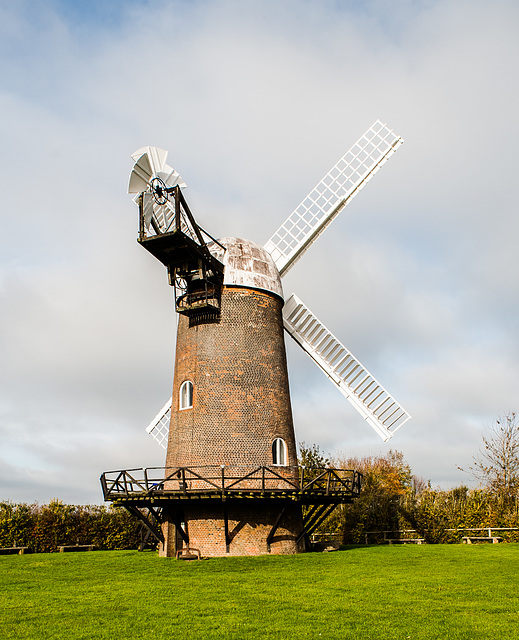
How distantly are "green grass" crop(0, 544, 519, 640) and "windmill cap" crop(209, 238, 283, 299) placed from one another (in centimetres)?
777

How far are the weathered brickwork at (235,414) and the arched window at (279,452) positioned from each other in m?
0.17

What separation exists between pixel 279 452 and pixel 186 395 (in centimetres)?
317

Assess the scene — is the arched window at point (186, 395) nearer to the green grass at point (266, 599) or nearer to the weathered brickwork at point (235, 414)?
the weathered brickwork at point (235, 414)

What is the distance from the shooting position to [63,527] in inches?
914

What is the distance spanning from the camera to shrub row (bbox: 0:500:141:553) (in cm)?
2244

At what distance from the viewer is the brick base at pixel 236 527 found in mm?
15531

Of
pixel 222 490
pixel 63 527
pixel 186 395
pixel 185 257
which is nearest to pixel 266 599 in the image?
pixel 222 490

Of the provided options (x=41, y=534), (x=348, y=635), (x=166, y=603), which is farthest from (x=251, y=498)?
(x=41, y=534)

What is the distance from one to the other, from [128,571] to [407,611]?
763cm

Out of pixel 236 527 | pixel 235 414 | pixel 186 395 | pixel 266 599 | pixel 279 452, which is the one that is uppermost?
pixel 186 395

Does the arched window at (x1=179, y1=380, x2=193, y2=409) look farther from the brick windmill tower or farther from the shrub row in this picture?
the shrub row

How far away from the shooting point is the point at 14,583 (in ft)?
41.1

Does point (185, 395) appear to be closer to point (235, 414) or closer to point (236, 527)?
point (235, 414)

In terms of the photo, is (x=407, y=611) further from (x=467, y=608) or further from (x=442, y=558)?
(x=442, y=558)
